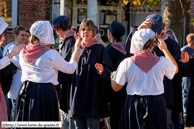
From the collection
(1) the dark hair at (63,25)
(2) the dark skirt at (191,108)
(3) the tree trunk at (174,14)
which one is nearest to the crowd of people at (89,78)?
(1) the dark hair at (63,25)

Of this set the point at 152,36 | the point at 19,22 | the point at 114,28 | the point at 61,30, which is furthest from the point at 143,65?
the point at 19,22

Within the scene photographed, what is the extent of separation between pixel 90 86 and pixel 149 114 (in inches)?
41.6

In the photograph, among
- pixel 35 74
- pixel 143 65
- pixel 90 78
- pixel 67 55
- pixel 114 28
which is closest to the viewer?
pixel 143 65

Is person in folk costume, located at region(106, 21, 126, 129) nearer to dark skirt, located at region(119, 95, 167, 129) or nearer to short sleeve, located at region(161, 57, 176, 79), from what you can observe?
dark skirt, located at region(119, 95, 167, 129)

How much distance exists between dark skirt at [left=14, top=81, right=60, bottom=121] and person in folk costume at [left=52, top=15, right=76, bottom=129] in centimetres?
63

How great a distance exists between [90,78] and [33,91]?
0.86 metres

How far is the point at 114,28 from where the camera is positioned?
499 cm

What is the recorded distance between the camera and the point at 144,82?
347cm

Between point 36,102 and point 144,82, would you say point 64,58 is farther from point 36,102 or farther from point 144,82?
point 144,82

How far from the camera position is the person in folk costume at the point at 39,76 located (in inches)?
145

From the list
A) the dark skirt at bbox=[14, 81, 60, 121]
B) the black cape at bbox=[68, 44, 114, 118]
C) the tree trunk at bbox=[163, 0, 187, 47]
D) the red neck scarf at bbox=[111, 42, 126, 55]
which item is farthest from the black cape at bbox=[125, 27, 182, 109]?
the tree trunk at bbox=[163, 0, 187, 47]

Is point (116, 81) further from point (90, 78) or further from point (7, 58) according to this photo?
point (7, 58)

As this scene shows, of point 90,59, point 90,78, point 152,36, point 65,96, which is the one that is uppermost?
point 152,36

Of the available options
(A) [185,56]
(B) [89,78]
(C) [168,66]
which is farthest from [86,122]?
(A) [185,56]
